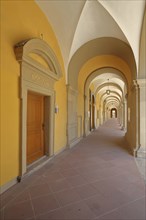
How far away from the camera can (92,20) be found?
4742 millimetres

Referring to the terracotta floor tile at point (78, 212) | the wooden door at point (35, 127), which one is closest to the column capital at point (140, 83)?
the wooden door at point (35, 127)

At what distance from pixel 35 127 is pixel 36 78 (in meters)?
1.49

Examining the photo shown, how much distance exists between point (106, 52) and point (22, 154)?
19.7ft

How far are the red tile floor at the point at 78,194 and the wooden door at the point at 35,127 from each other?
0.54m

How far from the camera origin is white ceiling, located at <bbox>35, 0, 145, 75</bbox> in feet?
13.0

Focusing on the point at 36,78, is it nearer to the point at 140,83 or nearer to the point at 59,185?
the point at 59,185

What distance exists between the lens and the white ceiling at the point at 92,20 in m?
3.96

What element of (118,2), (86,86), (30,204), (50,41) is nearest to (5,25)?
(50,41)

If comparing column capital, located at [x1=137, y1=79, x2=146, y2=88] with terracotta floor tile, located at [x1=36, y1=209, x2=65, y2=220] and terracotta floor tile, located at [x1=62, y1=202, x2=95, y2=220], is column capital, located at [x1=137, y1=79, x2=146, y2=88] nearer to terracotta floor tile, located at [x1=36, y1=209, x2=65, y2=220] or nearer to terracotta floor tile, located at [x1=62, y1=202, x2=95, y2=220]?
terracotta floor tile, located at [x1=62, y1=202, x2=95, y2=220]

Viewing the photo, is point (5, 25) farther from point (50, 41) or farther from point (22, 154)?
point (22, 154)

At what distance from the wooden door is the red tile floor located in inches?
21.3

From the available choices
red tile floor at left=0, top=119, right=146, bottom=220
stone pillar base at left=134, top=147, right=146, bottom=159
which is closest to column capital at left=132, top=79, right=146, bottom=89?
stone pillar base at left=134, top=147, right=146, bottom=159

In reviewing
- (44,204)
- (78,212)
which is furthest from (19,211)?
(78,212)

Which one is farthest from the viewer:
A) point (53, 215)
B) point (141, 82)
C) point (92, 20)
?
point (141, 82)
